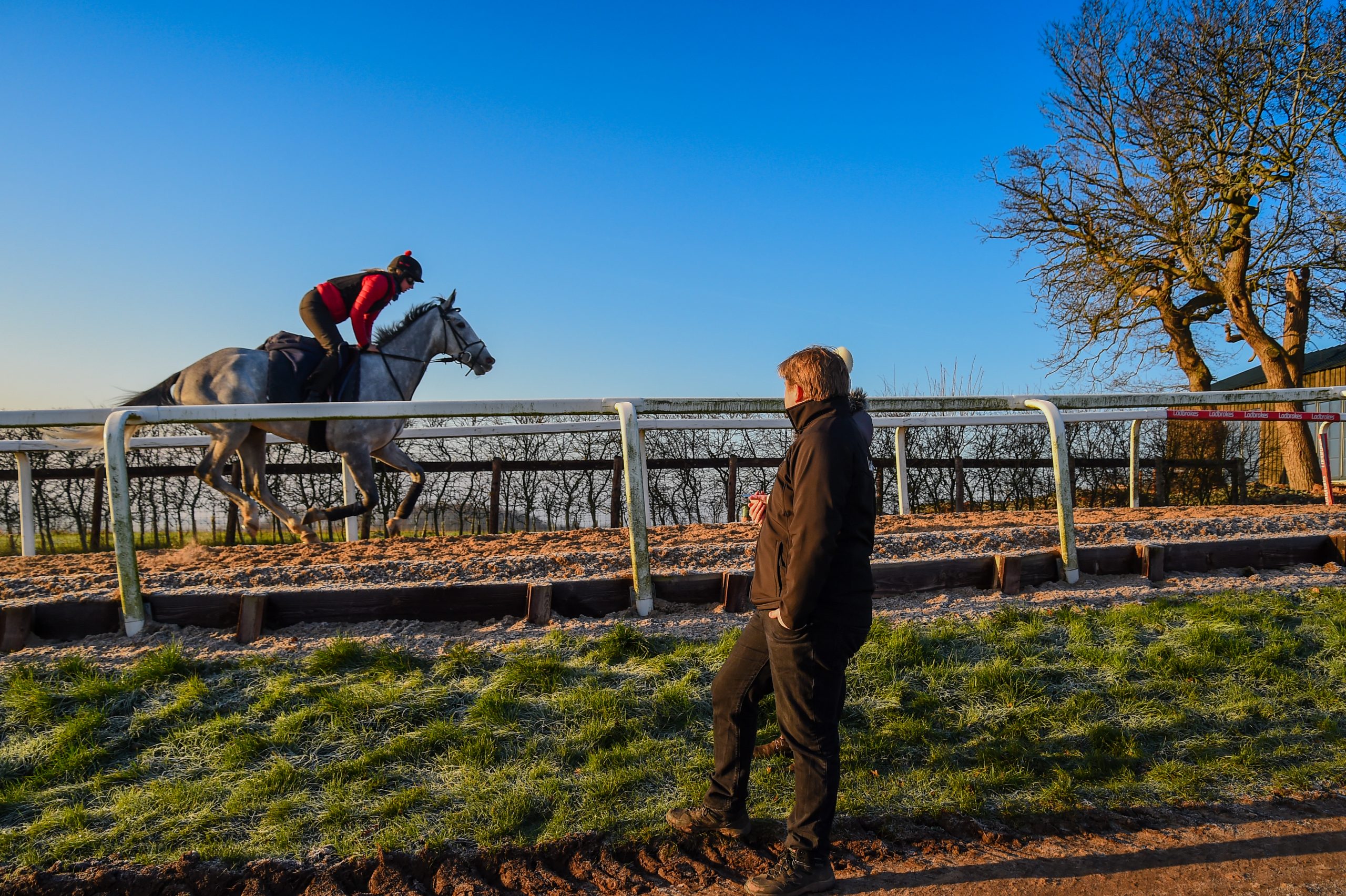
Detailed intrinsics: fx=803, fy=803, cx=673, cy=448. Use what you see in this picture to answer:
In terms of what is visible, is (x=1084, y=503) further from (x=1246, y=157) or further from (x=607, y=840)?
(x=607, y=840)

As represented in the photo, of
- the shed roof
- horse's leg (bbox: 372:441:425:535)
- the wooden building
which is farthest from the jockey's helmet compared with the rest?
the shed roof

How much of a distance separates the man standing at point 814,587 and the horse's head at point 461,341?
5699mm

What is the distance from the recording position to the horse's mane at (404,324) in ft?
24.4

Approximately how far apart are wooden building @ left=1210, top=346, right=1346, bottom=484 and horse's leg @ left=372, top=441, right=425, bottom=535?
33.9 feet

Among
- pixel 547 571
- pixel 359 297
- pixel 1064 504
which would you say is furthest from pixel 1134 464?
pixel 359 297

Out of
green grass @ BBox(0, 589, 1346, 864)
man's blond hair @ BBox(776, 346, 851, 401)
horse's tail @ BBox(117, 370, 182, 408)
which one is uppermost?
horse's tail @ BBox(117, 370, 182, 408)

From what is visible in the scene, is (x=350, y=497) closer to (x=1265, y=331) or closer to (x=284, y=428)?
(x=284, y=428)

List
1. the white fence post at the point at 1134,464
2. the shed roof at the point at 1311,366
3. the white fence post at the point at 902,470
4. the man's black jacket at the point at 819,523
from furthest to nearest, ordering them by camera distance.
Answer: the shed roof at the point at 1311,366 < the white fence post at the point at 1134,464 < the white fence post at the point at 902,470 < the man's black jacket at the point at 819,523

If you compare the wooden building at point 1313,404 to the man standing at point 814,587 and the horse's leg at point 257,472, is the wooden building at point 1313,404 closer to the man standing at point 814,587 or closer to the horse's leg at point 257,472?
the man standing at point 814,587

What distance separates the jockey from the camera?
6.84 metres

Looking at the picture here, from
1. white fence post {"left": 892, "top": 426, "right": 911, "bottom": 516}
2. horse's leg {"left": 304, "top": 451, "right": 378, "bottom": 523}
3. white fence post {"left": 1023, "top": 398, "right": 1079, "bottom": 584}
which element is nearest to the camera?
white fence post {"left": 1023, "top": 398, "right": 1079, "bottom": 584}

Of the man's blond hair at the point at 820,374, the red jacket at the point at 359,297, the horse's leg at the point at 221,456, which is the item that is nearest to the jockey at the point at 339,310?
the red jacket at the point at 359,297

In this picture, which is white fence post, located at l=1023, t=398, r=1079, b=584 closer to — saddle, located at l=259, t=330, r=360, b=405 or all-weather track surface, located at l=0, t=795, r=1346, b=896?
all-weather track surface, located at l=0, t=795, r=1346, b=896

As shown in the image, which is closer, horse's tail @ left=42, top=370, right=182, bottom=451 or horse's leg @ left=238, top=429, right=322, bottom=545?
horse's tail @ left=42, top=370, right=182, bottom=451
